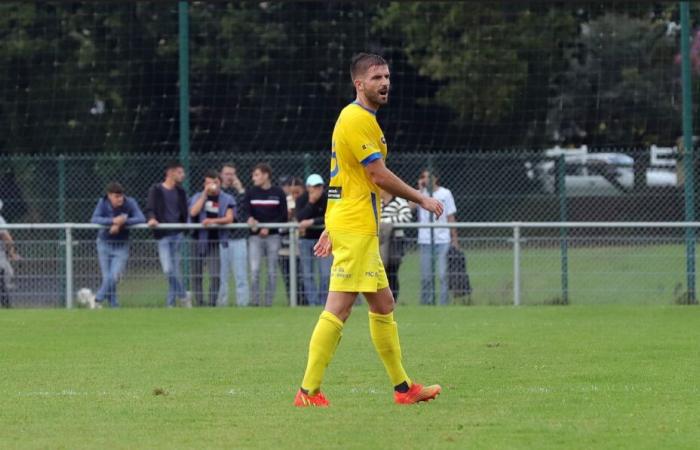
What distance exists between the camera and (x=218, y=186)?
1834 cm

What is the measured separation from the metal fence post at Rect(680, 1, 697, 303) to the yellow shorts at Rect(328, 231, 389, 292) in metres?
10.6

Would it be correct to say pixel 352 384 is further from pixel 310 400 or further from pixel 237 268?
pixel 237 268

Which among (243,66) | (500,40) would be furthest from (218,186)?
(500,40)

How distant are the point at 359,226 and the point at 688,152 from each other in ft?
38.5

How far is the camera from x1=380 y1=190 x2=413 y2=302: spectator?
17578 millimetres

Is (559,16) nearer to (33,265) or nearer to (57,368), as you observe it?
(33,265)

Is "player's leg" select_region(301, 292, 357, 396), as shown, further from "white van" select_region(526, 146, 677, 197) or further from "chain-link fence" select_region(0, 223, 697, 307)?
"white van" select_region(526, 146, 677, 197)

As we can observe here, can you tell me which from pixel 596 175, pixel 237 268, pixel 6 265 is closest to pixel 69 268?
pixel 6 265

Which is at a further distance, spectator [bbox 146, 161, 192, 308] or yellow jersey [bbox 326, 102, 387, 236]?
spectator [bbox 146, 161, 192, 308]

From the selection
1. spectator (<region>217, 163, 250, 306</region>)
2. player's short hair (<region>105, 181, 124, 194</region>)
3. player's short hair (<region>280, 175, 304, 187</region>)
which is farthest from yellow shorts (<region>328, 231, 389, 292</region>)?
player's short hair (<region>280, 175, 304, 187</region>)

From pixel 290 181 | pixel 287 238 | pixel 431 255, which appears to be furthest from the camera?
pixel 290 181

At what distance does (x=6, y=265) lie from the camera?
18.0 metres

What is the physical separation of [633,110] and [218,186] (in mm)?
7056

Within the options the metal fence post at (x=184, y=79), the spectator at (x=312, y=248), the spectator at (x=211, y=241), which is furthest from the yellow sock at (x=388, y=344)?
the metal fence post at (x=184, y=79)
